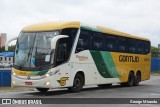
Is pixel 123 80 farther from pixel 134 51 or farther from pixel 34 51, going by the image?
pixel 34 51

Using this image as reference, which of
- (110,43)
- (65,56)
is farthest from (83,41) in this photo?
(110,43)

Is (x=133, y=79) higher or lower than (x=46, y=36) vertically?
lower

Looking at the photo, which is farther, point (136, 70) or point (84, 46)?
point (136, 70)

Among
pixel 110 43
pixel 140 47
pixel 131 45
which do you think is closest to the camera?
pixel 110 43

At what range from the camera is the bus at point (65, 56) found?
61.2ft

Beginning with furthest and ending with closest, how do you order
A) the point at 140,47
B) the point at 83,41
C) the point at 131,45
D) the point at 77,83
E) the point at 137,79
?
the point at 140,47, the point at 137,79, the point at 131,45, the point at 83,41, the point at 77,83

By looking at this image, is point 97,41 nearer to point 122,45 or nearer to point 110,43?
point 110,43

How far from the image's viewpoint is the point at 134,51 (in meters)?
28.5

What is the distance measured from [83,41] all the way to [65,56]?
202 cm

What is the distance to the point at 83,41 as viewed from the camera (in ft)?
69.7

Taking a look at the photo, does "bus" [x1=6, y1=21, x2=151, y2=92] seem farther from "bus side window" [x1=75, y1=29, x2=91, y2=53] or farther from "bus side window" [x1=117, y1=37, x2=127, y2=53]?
"bus side window" [x1=117, y1=37, x2=127, y2=53]

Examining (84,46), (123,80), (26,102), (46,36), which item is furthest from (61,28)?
(123,80)

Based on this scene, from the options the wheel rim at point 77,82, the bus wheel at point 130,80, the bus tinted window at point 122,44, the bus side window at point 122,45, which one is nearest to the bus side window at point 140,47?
the bus wheel at point 130,80

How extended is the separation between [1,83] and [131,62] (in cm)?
890
